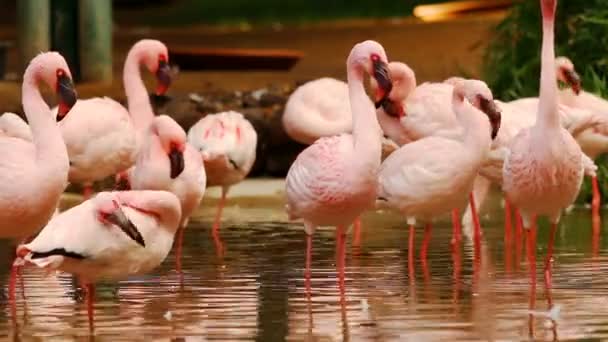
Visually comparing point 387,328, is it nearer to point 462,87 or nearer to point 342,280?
point 342,280

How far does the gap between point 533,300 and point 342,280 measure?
1.06 metres

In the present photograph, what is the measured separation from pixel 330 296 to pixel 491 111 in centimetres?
186

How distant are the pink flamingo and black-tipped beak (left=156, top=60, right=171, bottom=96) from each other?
297 cm

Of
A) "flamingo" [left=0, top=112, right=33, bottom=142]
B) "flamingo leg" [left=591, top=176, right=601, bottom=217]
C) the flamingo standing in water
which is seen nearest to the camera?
"flamingo" [left=0, top=112, right=33, bottom=142]

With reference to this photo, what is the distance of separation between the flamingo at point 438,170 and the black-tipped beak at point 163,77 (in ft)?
8.02

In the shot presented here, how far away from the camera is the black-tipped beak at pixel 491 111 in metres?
10.9

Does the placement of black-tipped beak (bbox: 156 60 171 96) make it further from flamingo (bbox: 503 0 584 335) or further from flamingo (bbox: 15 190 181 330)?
flamingo (bbox: 15 190 181 330)

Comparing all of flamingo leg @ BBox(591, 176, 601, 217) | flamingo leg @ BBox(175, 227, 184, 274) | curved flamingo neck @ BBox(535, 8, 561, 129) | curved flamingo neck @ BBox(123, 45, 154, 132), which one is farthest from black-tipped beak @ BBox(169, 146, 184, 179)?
flamingo leg @ BBox(591, 176, 601, 217)

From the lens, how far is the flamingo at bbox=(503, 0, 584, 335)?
31.8 ft

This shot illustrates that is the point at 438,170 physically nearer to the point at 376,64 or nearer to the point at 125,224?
the point at 376,64

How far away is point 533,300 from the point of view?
30.5 ft

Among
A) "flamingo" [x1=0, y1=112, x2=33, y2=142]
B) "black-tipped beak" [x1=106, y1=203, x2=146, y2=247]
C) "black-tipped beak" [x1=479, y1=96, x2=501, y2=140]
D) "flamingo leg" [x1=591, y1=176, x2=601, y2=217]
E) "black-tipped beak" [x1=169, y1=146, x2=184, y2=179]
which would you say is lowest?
"flamingo leg" [x1=591, y1=176, x2=601, y2=217]

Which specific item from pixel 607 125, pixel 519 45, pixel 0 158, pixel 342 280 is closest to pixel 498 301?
pixel 342 280

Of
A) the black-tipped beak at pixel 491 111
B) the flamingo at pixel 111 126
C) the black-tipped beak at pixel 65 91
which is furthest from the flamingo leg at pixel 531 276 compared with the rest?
the flamingo at pixel 111 126
